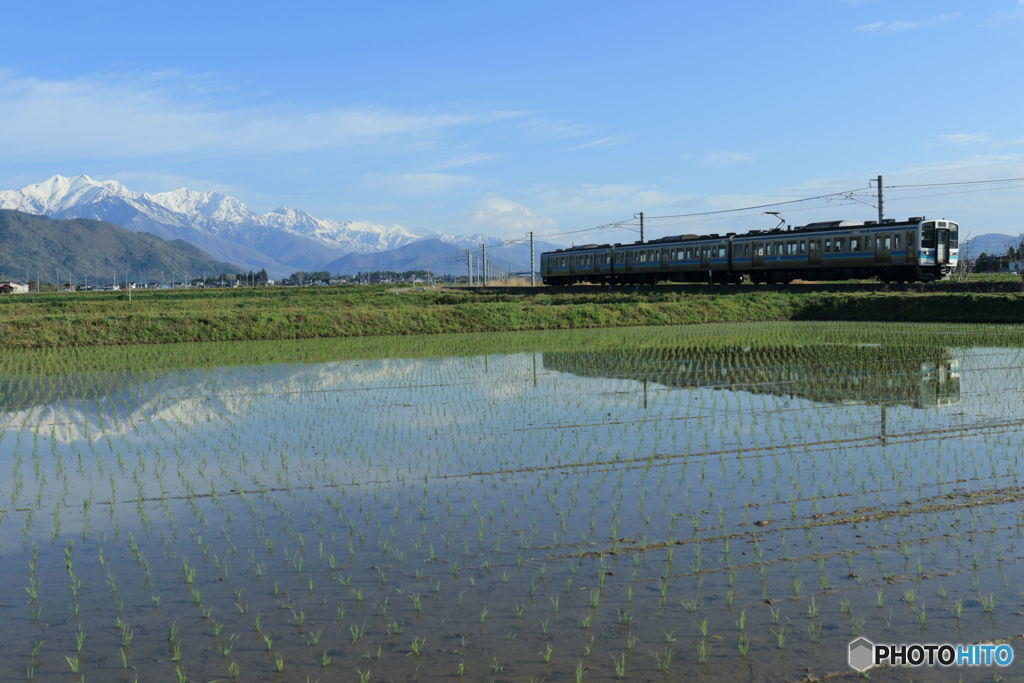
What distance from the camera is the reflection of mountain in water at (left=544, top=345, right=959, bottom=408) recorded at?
14.2 meters

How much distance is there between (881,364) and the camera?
18031 mm

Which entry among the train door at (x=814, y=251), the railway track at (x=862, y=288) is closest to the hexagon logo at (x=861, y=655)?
the railway track at (x=862, y=288)

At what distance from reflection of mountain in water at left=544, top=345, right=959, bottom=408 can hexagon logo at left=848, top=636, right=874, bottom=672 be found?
8973 mm

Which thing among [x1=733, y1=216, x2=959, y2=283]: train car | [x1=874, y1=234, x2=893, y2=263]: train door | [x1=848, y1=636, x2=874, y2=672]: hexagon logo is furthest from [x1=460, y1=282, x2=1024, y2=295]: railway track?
[x1=848, y1=636, x2=874, y2=672]: hexagon logo

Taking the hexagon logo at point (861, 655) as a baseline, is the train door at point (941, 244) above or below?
above

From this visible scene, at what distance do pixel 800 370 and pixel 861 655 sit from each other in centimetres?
1356

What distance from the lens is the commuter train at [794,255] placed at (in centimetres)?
3491

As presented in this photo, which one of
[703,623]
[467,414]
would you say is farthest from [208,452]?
[703,623]

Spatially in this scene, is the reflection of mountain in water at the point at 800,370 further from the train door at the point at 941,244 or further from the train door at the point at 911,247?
the train door at the point at 941,244

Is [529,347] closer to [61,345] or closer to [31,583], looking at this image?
[61,345]

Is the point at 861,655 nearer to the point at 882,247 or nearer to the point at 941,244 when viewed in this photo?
the point at 882,247

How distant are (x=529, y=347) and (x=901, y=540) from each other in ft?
59.8

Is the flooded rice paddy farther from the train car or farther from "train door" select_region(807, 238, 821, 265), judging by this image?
"train door" select_region(807, 238, 821, 265)

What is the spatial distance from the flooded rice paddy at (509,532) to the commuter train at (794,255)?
2228cm
